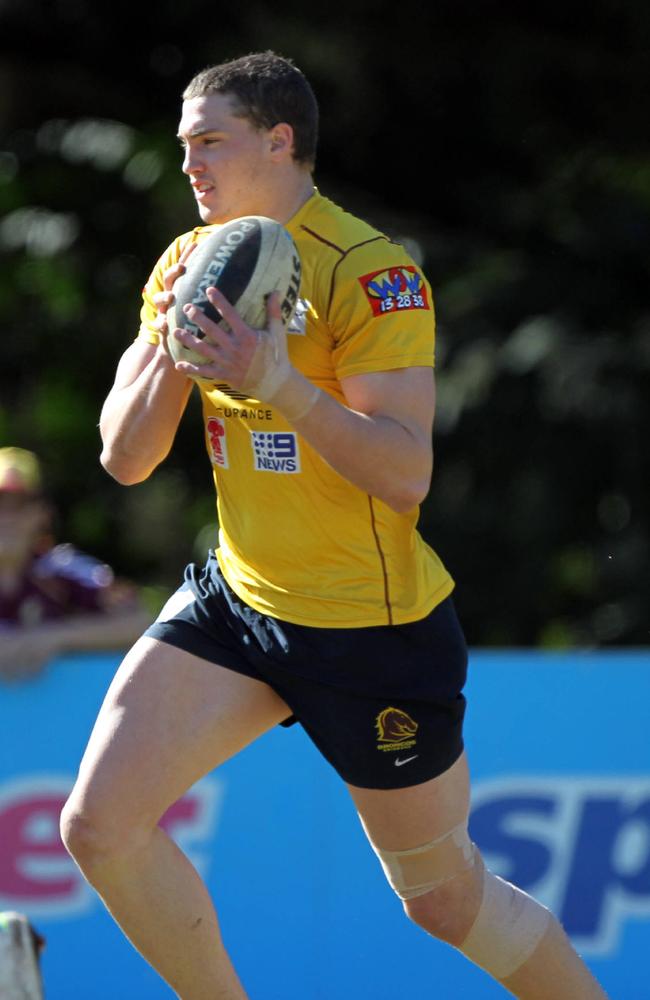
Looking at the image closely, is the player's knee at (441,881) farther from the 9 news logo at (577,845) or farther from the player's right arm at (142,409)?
the 9 news logo at (577,845)

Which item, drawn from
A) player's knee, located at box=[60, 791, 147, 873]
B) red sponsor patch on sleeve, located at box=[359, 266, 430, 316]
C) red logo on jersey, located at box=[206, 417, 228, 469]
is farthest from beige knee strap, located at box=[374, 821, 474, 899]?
red sponsor patch on sleeve, located at box=[359, 266, 430, 316]

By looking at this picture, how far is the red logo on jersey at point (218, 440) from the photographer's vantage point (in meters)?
3.62

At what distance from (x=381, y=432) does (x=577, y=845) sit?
232 centimetres

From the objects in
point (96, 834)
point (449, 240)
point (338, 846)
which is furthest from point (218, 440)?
point (449, 240)

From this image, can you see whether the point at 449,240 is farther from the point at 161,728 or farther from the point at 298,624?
the point at 161,728

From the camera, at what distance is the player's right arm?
11.6 ft

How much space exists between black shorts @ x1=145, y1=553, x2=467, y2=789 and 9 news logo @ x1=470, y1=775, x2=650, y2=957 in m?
1.64

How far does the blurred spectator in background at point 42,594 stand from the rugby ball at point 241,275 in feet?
7.78

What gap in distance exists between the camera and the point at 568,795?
5.23m

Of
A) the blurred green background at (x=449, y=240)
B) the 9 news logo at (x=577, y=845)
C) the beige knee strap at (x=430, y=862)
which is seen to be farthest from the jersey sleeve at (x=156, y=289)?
the blurred green background at (x=449, y=240)

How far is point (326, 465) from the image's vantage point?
3502mm

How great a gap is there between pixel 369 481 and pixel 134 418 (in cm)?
57

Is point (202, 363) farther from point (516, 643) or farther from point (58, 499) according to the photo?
point (58, 499)

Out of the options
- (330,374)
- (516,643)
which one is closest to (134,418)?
(330,374)
